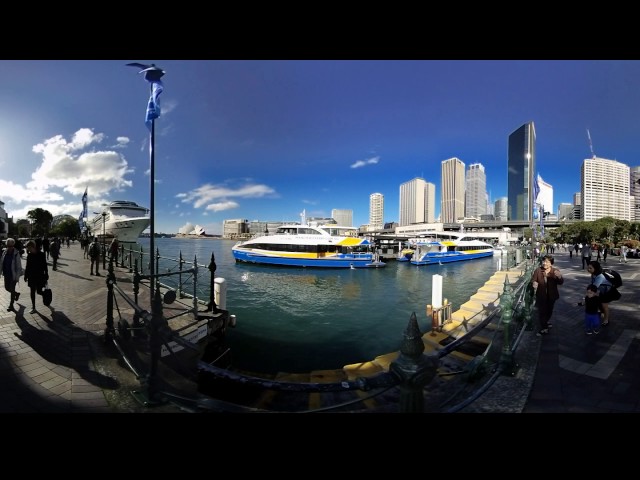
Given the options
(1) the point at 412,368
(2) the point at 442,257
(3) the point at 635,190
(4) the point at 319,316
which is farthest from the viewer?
(3) the point at 635,190

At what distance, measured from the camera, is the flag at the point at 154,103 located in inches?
174

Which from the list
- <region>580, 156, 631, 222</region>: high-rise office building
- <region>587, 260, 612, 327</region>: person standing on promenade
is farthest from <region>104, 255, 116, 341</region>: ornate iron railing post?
<region>580, 156, 631, 222</region>: high-rise office building

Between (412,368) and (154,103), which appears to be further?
(154,103)

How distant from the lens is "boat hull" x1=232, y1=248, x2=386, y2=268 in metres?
22.2

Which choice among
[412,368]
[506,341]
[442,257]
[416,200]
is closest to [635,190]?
[416,200]

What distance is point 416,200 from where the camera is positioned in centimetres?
4094

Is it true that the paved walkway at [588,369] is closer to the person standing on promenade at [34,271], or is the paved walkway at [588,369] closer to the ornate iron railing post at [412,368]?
the ornate iron railing post at [412,368]

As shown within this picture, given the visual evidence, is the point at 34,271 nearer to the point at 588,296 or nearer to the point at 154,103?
the point at 154,103

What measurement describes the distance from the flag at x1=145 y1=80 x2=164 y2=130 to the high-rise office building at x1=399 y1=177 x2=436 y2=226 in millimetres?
37130

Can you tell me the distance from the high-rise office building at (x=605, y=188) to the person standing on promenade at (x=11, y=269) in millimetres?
48240

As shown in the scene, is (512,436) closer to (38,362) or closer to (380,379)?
(380,379)

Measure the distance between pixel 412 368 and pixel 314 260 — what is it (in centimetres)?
2080

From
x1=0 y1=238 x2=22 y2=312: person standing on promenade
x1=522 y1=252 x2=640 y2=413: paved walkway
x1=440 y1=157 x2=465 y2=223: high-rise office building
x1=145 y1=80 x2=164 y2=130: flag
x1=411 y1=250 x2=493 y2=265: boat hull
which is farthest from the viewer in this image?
x1=440 y1=157 x2=465 y2=223: high-rise office building

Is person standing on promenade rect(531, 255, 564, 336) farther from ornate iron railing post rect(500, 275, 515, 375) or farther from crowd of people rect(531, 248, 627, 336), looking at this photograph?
ornate iron railing post rect(500, 275, 515, 375)
